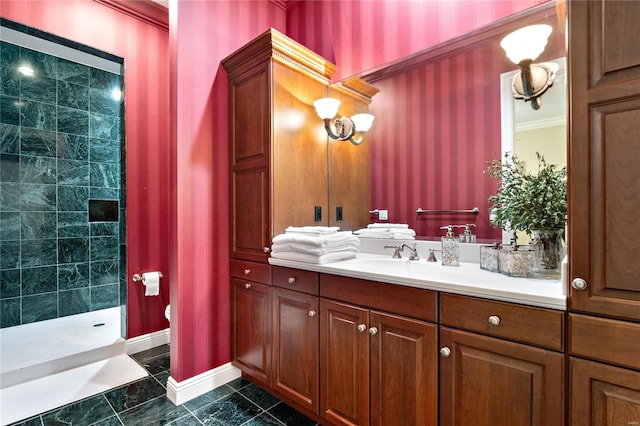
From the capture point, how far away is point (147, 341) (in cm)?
262

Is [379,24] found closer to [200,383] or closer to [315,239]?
[315,239]

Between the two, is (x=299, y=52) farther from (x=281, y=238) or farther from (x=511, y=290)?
(x=511, y=290)

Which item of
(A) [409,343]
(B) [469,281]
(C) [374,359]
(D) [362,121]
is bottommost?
(C) [374,359]

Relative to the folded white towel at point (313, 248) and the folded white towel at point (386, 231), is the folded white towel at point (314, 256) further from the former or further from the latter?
the folded white towel at point (386, 231)

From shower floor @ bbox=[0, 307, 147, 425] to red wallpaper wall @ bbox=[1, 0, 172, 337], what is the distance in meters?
0.28

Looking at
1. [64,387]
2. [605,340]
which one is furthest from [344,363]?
[64,387]

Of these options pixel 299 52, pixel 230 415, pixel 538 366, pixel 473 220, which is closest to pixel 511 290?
pixel 538 366

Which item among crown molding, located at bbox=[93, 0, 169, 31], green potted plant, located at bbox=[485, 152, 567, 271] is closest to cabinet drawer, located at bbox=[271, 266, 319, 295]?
green potted plant, located at bbox=[485, 152, 567, 271]

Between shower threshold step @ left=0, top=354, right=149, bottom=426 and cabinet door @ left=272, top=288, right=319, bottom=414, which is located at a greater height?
cabinet door @ left=272, top=288, right=319, bottom=414

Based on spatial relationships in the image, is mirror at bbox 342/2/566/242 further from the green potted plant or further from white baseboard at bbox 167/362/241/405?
white baseboard at bbox 167/362/241/405

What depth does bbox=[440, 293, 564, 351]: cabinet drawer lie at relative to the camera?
3.07 ft

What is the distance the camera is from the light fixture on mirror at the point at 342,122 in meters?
2.09

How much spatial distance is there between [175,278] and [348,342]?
1.17 metres

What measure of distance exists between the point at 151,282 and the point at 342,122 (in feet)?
6.55
